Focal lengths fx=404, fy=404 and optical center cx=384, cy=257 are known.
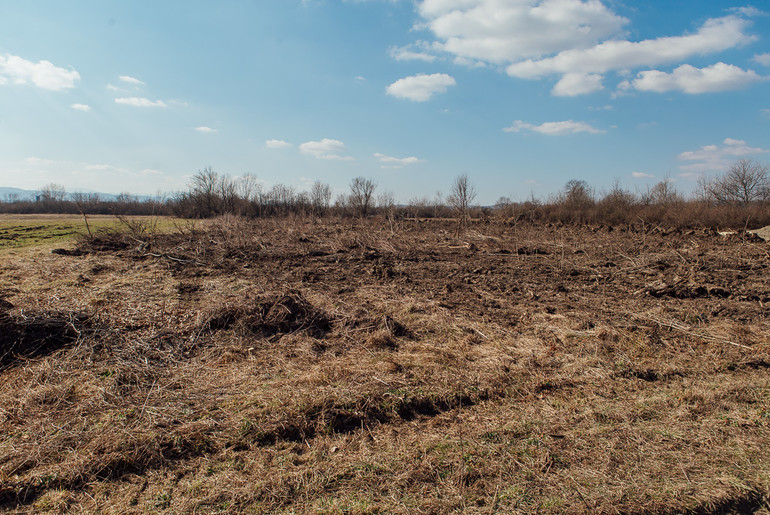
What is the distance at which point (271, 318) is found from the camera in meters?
5.90

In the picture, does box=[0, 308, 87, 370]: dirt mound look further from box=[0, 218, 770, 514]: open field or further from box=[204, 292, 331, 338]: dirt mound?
box=[204, 292, 331, 338]: dirt mound

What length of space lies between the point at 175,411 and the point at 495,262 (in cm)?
1022

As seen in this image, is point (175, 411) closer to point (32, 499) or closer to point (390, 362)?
point (32, 499)

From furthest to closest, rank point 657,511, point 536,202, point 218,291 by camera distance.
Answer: point 536,202, point 218,291, point 657,511

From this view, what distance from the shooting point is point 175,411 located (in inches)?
143

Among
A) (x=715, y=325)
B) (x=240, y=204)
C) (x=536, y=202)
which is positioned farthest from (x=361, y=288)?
(x=240, y=204)

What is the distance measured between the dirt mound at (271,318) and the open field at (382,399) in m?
0.02

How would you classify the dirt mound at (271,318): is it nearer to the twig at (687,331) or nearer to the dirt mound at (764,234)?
the twig at (687,331)

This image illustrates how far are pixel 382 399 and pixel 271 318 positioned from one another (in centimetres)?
263

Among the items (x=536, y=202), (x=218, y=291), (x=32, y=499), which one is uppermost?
(x=536, y=202)

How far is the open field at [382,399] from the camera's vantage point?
273cm

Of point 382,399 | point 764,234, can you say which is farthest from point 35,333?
point 764,234

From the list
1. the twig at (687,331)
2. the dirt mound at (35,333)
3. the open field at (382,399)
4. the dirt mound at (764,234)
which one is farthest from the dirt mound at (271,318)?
the dirt mound at (764,234)

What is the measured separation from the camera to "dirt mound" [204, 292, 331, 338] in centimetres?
574
